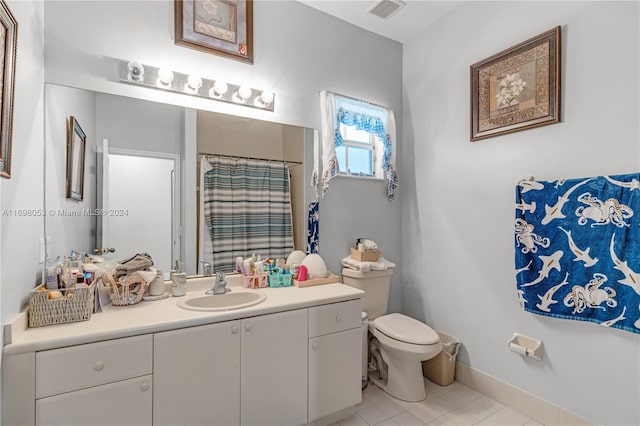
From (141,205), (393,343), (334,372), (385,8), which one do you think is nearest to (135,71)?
(141,205)

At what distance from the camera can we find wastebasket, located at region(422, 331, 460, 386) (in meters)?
2.40

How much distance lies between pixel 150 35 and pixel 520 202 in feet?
7.97

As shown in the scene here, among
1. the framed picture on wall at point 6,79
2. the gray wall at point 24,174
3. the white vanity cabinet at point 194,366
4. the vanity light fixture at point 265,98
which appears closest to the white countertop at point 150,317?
the white vanity cabinet at point 194,366

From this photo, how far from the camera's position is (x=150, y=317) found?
1.48 meters

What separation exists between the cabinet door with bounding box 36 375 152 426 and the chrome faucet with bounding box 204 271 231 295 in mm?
573

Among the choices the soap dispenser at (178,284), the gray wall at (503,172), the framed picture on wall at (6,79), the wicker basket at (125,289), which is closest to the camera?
the framed picture on wall at (6,79)

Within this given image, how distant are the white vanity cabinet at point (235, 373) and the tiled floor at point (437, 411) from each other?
533 millimetres

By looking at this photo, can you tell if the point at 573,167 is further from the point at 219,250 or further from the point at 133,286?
the point at 133,286

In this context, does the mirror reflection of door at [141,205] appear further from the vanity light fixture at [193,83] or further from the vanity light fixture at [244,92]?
the vanity light fixture at [244,92]

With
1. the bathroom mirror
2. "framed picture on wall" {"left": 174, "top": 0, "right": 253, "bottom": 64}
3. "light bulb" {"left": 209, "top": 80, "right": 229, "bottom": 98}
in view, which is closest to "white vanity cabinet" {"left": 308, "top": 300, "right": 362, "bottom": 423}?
the bathroom mirror

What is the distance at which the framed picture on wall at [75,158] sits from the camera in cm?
166

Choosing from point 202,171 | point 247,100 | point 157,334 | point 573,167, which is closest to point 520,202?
point 573,167

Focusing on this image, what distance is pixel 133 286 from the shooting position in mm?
1677

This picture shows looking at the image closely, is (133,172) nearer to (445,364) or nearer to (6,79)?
(6,79)
